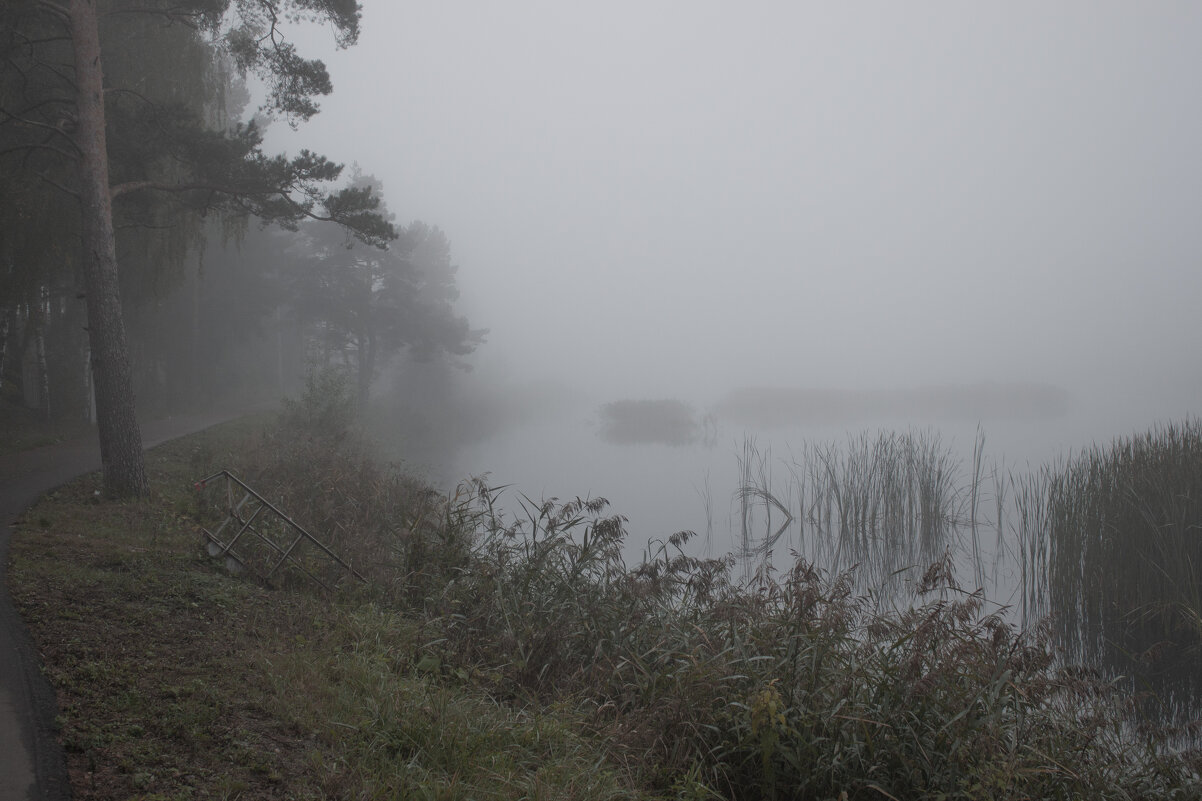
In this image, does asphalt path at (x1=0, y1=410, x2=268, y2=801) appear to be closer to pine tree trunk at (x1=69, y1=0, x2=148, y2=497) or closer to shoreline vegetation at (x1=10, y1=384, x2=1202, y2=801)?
shoreline vegetation at (x1=10, y1=384, x2=1202, y2=801)

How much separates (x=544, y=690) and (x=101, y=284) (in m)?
8.27

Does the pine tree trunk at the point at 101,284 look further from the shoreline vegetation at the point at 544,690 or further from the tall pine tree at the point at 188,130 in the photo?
the shoreline vegetation at the point at 544,690

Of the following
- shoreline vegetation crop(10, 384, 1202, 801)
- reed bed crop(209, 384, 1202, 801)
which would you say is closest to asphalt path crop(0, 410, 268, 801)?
shoreline vegetation crop(10, 384, 1202, 801)

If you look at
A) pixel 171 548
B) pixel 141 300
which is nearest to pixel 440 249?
pixel 141 300

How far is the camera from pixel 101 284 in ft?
30.0

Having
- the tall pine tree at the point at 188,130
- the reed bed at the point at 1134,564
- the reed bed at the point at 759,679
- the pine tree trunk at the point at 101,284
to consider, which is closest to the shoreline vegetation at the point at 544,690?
the reed bed at the point at 759,679

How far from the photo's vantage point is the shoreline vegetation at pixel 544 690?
11.3 ft

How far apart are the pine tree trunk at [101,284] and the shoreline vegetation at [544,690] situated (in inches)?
112

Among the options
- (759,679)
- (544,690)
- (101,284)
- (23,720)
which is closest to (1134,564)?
(759,679)

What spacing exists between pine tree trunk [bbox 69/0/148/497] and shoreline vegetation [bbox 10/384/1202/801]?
2.85 metres

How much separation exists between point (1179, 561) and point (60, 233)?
62.3 feet

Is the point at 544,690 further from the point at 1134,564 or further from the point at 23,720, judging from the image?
the point at 1134,564

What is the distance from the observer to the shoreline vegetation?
345 centimetres

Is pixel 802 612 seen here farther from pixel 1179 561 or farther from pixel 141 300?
pixel 141 300
